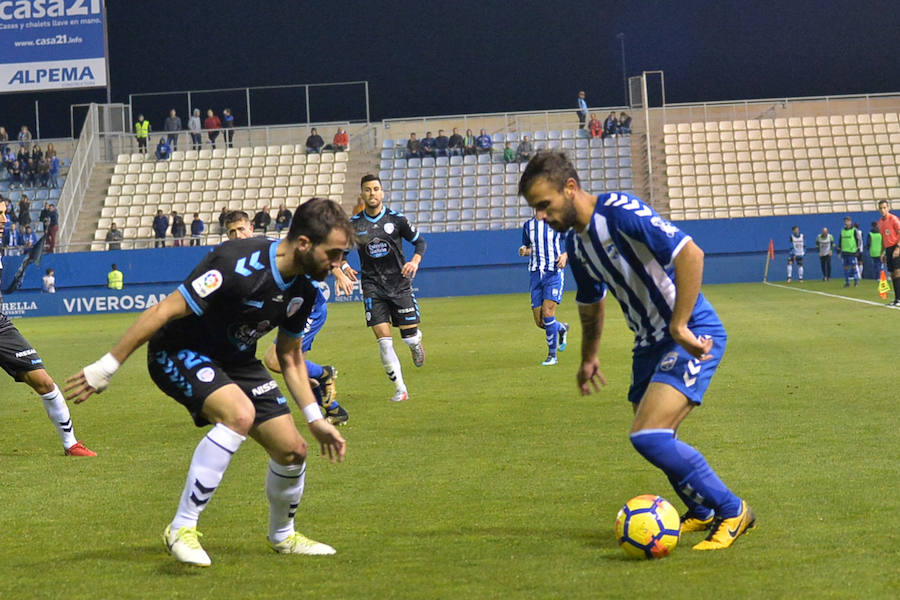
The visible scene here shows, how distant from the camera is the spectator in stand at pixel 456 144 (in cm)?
4247

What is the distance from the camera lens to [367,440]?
9.55m

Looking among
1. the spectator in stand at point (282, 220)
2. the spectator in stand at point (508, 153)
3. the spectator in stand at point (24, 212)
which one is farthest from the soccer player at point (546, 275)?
the spectator in stand at point (24, 212)

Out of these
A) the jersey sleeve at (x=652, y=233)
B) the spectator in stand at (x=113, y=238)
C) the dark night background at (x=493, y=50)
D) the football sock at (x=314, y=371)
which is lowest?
the football sock at (x=314, y=371)

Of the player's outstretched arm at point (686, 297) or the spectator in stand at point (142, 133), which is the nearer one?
the player's outstretched arm at point (686, 297)

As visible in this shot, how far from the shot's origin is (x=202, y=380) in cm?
546

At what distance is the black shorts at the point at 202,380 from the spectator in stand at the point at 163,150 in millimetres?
39124

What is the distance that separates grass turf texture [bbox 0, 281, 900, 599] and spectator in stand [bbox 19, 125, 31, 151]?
98.4ft

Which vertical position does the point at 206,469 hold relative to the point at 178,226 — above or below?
below

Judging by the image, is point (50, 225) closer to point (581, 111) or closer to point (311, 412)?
point (581, 111)

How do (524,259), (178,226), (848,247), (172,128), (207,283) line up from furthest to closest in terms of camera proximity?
1. (172,128)
2. (524,259)
3. (178,226)
4. (848,247)
5. (207,283)

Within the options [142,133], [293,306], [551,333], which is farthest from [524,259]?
[293,306]

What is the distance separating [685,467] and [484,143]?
37337 millimetres

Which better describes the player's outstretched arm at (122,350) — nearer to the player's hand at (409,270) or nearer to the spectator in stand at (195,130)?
the player's hand at (409,270)

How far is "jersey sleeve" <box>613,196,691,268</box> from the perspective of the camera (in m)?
5.30
